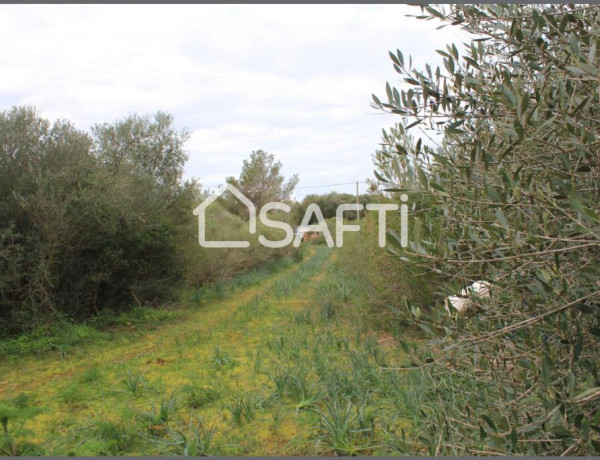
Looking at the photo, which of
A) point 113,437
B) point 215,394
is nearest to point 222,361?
point 215,394

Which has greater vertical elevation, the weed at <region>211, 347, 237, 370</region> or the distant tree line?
the distant tree line

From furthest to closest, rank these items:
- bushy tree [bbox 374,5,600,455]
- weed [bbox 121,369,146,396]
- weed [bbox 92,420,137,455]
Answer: weed [bbox 121,369,146,396] → weed [bbox 92,420,137,455] → bushy tree [bbox 374,5,600,455]

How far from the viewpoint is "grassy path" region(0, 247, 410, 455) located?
352 centimetres

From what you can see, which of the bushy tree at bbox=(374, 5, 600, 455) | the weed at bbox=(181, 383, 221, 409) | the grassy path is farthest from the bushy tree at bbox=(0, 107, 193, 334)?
the bushy tree at bbox=(374, 5, 600, 455)

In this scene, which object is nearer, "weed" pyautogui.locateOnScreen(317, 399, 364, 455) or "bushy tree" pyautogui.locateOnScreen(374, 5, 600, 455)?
"bushy tree" pyautogui.locateOnScreen(374, 5, 600, 455)

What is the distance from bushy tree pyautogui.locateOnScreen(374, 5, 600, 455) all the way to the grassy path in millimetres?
699

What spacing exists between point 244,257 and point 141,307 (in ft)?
22.5

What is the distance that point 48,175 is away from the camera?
23.5 feet

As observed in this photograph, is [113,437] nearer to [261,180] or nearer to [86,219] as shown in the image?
[86,219]

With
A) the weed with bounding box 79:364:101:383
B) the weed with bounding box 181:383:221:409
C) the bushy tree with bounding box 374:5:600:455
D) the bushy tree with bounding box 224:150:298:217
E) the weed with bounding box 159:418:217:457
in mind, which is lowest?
the weed with bounding box 79:364:101:383

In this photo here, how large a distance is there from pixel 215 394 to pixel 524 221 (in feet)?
12.1

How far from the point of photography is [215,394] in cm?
466

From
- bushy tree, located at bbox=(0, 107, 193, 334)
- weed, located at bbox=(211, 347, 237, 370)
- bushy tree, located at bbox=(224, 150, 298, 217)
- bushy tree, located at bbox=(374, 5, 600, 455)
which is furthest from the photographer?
bushy tree, located at bbox=(224, 150, 298, 217)

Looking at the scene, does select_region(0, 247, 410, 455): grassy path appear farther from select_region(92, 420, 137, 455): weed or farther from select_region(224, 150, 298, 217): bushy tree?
select_region(224, 150, 298, 217): bushy tree
